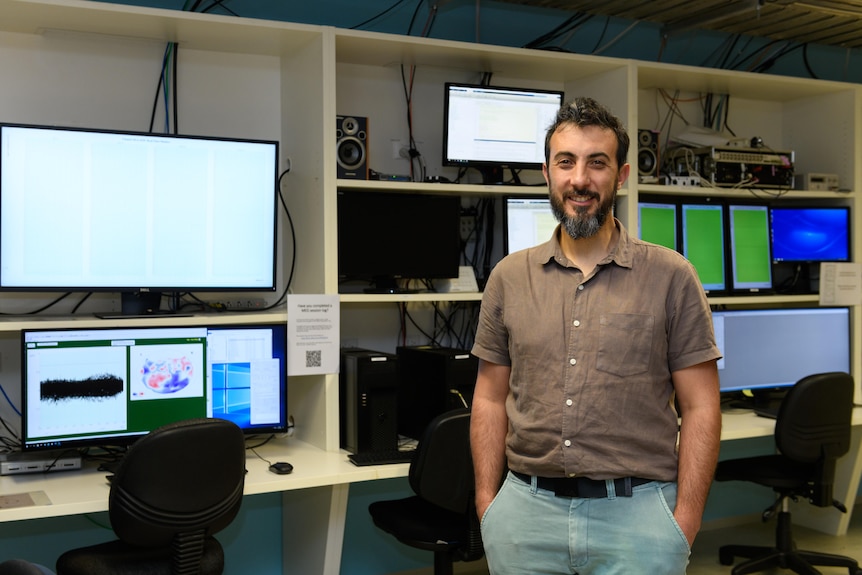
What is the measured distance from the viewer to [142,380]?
2926 mm

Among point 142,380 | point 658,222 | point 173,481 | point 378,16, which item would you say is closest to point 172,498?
point 173,481

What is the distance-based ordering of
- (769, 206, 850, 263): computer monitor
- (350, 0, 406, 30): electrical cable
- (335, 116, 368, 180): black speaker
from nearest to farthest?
(335, 116, 368, 180): black speaker < (350, 0, 406, 30): electrical cable < (769, 206, 850, 263): computer monitor

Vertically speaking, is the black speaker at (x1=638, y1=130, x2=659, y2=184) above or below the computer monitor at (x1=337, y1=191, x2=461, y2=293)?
above

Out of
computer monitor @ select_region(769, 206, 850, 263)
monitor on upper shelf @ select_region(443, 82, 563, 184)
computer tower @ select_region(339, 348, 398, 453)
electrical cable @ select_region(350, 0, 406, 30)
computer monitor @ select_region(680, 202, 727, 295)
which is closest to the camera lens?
computer tower @ select_region(339, 348, 398, 453)

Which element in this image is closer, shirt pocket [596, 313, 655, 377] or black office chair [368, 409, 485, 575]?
shirt pocket [596, 313, 655, 377]

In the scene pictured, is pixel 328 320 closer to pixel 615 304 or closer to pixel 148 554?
pixel 148 554

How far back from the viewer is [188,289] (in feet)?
9.91

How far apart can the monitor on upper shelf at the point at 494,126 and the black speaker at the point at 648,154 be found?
1.81 feet

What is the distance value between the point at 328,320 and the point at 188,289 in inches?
18.9

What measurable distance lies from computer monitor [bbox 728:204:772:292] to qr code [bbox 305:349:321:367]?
6.70ft

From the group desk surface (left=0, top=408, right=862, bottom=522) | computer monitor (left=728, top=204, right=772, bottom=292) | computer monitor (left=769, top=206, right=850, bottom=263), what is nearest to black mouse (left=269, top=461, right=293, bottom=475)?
desk surface (left=0, top=408, right=862, bottom=522)

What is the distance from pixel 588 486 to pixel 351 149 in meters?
1.83

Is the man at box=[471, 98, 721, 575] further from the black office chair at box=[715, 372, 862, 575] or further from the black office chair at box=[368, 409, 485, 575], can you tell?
the black office chair at box=[715, 372, 862, 575]

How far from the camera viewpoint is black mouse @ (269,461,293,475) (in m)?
2.84
